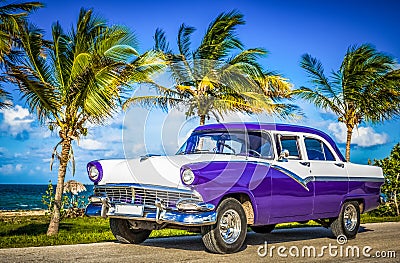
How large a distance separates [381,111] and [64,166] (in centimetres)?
1390

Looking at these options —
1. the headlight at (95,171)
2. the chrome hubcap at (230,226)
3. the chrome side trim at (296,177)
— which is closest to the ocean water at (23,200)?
the headlight at (95,171)

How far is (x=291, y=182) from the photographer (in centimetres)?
927

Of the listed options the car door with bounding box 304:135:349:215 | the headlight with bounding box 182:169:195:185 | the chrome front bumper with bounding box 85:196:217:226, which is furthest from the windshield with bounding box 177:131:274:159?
the chrome front bumper with bounding box 85:196:217:226

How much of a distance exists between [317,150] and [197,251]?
11.5 feet

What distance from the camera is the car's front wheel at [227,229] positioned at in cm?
795

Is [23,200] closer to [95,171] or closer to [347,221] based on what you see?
[347,221]

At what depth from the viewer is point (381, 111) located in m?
21.5

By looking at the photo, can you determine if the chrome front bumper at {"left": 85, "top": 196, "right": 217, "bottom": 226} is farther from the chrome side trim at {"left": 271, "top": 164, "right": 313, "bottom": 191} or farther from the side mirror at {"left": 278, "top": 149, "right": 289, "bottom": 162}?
the side mirror at {"left": 278, "top": 149, "right": 289, "bottom": 162}

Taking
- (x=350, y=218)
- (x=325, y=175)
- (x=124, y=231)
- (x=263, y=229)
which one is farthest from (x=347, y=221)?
(x=124, y=231)

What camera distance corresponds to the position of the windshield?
9195 millimetres

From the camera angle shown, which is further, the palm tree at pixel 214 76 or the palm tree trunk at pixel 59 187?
the palm tree at pixel 214 76

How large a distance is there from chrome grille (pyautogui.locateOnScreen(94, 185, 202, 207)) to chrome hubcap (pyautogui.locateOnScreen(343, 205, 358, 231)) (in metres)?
4.46

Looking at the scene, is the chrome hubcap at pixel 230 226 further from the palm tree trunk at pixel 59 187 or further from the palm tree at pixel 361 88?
the palm tree at pixel 361 88

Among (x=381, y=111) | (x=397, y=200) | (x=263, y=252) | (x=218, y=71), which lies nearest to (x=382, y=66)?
(x=381, y=111)
